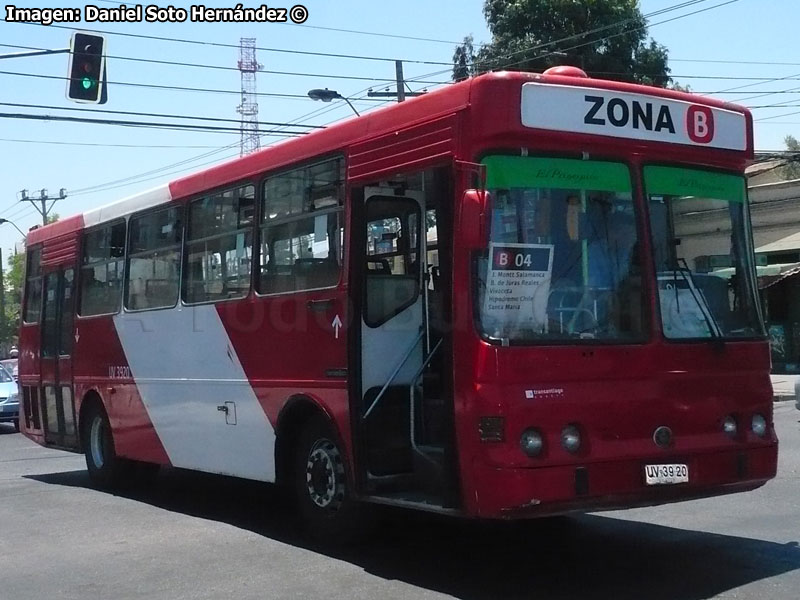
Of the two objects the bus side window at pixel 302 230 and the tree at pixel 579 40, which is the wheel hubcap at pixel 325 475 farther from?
the tree at pixel 579 40

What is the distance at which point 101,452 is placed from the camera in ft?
45.2

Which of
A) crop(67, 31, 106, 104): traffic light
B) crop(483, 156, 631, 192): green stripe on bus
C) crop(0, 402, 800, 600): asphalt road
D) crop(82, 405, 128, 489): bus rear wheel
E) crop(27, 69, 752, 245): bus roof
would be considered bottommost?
crop(0, 402, 800, 600): asphalt road

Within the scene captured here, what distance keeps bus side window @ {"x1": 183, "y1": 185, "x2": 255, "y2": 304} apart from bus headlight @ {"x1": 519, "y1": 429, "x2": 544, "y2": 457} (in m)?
3.83

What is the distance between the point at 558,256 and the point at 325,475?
2.86m

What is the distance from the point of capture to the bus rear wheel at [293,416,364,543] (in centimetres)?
891

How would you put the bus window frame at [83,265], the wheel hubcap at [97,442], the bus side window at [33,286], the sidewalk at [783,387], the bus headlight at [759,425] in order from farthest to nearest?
1. the sidewalk at [783,387]
2. the bus side window at [33,286]
3. the wheel hubcap at [97,442]
4. the bus window frame at [83,265]
5. the bus headlight at [759,425]

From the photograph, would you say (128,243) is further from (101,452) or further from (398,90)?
(398,90)

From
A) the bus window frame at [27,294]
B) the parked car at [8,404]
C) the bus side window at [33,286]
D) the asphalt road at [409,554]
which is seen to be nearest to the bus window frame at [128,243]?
the asphalt road at [409,554]

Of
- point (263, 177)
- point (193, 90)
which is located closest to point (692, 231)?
point (263, 177)

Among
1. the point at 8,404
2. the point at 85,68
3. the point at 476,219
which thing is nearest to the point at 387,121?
the point at 476,219

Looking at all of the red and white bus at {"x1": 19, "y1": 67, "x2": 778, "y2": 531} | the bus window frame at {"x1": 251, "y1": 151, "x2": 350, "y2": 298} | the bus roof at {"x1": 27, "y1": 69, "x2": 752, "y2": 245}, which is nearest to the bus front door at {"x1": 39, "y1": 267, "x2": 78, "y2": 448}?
the bus roof at {"x1": 27, "y1": 69, "x2": 752, "y2": 245}

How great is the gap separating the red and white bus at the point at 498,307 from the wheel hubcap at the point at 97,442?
3.46 metres

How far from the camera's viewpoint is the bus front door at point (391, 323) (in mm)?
8602

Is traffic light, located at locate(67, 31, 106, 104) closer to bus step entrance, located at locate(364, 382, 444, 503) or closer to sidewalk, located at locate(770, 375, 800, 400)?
bus step entrance, located at locate(364, 382, 444, 503)
